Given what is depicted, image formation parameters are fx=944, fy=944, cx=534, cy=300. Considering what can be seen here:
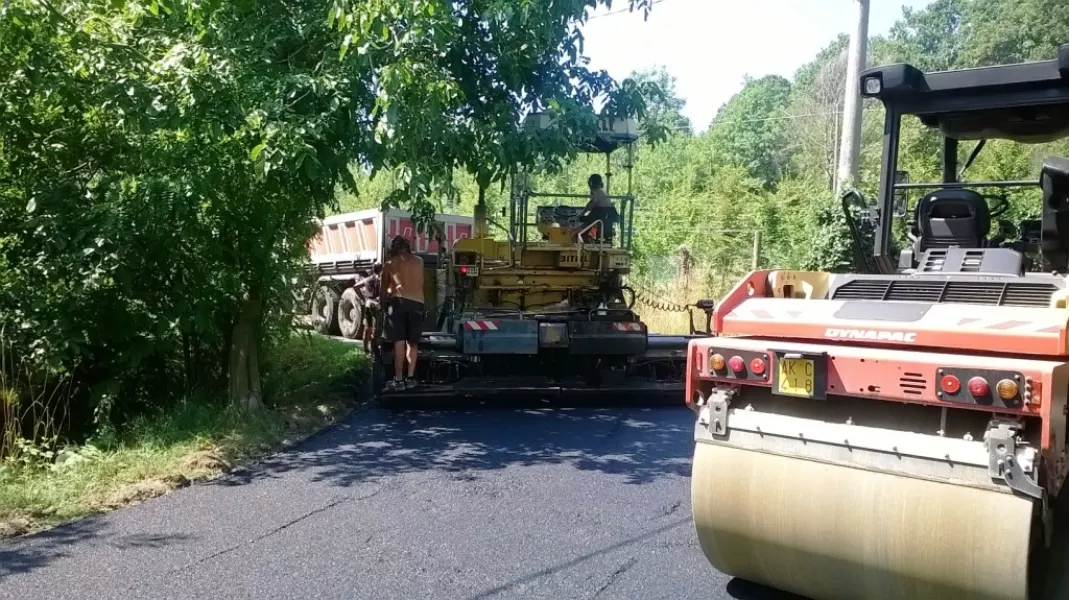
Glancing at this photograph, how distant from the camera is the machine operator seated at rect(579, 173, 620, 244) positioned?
34.4 ft

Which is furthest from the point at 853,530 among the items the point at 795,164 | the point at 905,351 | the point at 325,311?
the point at 795,164

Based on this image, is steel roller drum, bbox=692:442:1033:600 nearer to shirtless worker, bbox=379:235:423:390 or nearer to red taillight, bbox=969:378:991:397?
red taillight, bbox=969:378:991:397

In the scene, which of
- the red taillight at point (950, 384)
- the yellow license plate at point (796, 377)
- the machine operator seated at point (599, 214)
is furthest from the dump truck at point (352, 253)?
the red taillight at point (950, 384)

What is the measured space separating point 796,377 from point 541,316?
18.8ft

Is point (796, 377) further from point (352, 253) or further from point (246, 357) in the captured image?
point (352, 253)

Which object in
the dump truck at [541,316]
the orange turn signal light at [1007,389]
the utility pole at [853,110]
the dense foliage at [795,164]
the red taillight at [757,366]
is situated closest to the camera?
the orange turn signal light at [1007,389]

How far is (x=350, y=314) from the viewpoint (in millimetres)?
16844

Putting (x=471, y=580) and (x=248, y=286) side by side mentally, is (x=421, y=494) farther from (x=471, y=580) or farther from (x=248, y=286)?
(x=248, y=286)

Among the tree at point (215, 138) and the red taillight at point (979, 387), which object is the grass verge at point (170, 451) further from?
the red taillight at point (979, 387)

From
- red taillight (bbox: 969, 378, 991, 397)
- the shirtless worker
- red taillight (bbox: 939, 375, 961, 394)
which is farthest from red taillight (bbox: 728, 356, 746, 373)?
the shirtless worker

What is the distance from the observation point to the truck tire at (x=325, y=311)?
17.6 meters

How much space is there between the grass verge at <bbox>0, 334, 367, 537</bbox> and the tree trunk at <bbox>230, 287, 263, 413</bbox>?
0.63 ft

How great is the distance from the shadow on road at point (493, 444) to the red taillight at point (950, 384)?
10.3 ft

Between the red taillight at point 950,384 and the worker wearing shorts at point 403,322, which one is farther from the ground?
the red taillight at point 950,384
